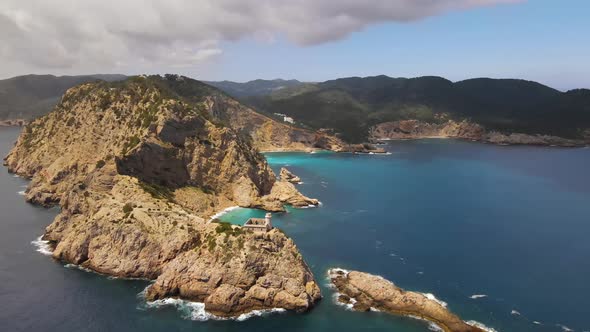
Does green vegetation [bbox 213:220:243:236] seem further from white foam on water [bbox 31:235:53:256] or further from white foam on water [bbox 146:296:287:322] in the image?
white foam on water [bbox 31:235:53:256]

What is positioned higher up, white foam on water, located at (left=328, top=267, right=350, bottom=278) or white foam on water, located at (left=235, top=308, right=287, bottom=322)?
white foam on water, located at (left=328, top=267, right=350, bottom=278)

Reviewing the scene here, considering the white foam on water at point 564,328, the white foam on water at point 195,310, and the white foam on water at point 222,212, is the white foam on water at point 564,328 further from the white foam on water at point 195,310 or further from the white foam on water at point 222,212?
the white foam on water at point 222,212

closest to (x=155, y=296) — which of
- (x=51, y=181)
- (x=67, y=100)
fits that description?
(x=51, y=181)

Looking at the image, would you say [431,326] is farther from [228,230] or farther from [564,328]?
[228,230]

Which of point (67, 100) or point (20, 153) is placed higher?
point (67, 100)

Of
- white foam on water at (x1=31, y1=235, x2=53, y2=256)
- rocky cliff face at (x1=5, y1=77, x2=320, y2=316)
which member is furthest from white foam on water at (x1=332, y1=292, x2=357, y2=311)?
white foam on water at (x1=31, y1=235, x2=53, y2=256)

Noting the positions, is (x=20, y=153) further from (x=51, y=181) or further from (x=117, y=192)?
(x=117, y=192)
